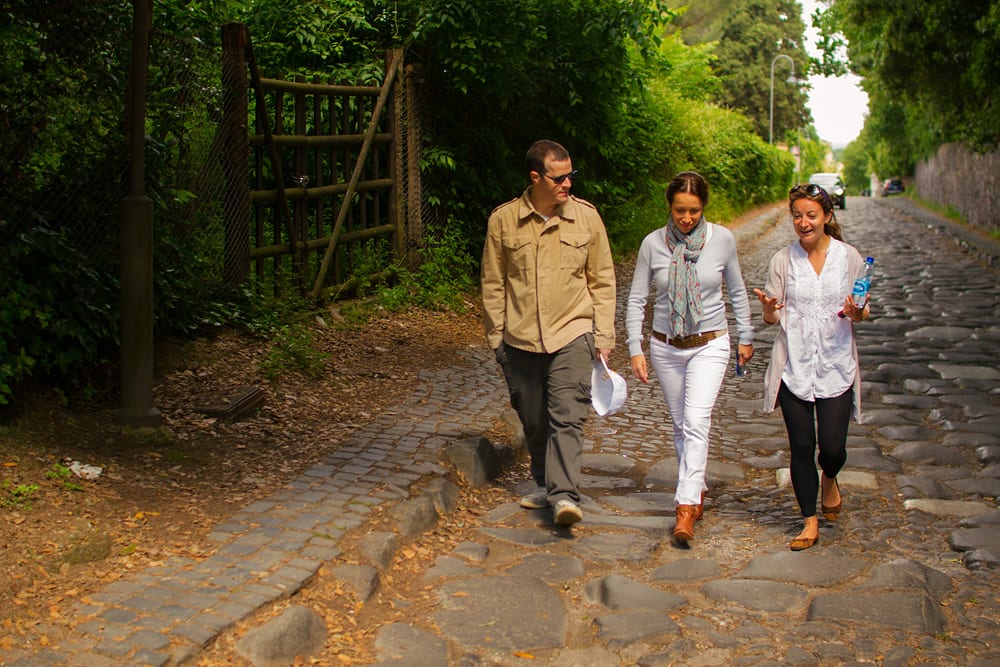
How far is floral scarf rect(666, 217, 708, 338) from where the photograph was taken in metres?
5.25

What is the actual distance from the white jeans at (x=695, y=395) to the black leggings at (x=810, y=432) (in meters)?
0.34

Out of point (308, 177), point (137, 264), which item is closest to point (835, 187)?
point (308, 177)

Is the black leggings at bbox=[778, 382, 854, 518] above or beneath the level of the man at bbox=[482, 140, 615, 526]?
beneath

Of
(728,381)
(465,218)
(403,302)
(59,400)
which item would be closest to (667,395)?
(59,400)

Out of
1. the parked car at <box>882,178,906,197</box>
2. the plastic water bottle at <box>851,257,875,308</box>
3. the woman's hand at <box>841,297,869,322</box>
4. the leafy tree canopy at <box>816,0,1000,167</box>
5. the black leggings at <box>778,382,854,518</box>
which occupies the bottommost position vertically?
the black leggings at <box>778,382,854,518</box>

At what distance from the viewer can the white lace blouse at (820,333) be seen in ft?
17.0

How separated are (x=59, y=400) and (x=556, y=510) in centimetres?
288

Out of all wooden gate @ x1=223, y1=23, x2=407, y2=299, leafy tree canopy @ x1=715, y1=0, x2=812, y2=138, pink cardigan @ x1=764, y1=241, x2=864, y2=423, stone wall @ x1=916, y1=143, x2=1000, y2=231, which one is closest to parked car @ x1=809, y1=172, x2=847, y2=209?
stone wall @ x1=916, y1=143, x2=1000, y2=231

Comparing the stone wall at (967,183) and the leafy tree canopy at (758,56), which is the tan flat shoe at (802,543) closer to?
the stone wall at (967,183)

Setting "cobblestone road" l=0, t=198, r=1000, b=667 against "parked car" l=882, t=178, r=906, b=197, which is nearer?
"cobblestone road" l=0, t=198, r=1000, b=667

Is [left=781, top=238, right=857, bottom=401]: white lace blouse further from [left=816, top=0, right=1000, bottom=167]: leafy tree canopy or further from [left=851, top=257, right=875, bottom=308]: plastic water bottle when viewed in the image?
[left=816, top=0, right=1000, bottom=167]: leafy tree canopy

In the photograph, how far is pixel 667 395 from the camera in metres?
5.49

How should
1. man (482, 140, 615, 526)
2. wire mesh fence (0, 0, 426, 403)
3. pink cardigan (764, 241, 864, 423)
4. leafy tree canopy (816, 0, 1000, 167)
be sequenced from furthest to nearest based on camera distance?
leafy tree canopy (816, 0, 1000, 167), wire mesh fence (0, 0, 426, 403), man (482, 140, 615, 526), pink cardigan (764, 241, 864, 423)

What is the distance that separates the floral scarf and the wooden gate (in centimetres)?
445
